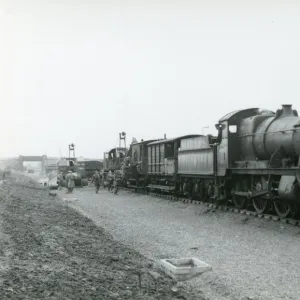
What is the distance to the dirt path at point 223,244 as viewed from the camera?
677 centimetres

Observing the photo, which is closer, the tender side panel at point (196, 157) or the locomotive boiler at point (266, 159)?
the locomotive boiler at point (266, 159)

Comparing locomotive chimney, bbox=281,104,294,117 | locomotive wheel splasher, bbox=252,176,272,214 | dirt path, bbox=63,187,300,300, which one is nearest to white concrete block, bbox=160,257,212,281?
dirt path, bbox=63,187,300,300

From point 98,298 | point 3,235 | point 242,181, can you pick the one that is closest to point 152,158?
point 242,181

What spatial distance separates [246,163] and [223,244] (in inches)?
217

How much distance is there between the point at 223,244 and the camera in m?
10.2

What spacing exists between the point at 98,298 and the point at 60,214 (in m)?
9.97

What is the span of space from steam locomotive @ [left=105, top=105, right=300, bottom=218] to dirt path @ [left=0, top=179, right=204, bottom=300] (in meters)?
5.46

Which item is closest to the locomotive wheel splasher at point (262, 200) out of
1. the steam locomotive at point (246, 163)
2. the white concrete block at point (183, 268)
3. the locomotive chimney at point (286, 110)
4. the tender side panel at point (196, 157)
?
the steam locomotive at point (246, 163)

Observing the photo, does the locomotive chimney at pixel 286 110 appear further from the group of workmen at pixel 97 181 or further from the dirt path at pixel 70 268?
the group of workmen at pixel 97 181

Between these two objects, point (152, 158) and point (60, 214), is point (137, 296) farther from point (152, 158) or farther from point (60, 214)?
point (152, 158)

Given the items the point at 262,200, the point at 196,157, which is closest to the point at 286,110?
the point at 262,200

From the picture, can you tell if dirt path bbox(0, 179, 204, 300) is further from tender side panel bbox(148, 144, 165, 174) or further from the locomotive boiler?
tender side panel bbox(148, 144, 165, 174)

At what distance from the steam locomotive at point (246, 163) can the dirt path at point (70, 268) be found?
5460mm

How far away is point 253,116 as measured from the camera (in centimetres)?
1572
